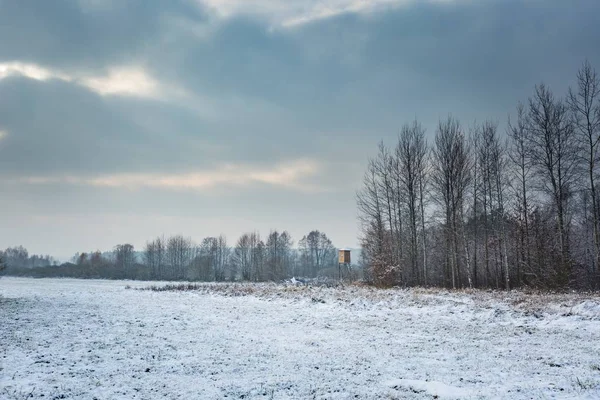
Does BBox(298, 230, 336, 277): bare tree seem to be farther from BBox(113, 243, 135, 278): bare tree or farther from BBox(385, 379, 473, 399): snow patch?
BBox(385, 379, 473, 399): snow patch

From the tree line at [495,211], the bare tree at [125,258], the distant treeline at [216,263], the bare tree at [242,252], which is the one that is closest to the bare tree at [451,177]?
the tree line at [495,211]

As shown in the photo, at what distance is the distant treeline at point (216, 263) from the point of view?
9844 centimetres

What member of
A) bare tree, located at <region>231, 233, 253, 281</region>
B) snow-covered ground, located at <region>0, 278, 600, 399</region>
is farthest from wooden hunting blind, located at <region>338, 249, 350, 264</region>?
bare tree, located at <region>231, 233, 253, 281</region>

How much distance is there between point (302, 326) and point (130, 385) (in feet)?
28.9

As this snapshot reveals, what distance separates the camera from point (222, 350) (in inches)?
429

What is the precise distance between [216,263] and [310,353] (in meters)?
113

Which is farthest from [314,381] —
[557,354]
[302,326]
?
[302,326]

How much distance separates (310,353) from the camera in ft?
35.0

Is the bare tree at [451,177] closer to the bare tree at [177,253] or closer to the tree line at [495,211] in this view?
the tree line at [495,211]

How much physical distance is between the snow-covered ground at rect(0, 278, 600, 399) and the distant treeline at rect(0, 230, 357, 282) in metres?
71.5

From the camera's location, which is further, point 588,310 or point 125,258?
point 125,258

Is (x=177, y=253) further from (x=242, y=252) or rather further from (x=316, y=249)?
(x=316, y=249)

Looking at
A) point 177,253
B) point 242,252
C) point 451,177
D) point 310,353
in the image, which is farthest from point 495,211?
point 177,253

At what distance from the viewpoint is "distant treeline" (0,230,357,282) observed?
323ft
